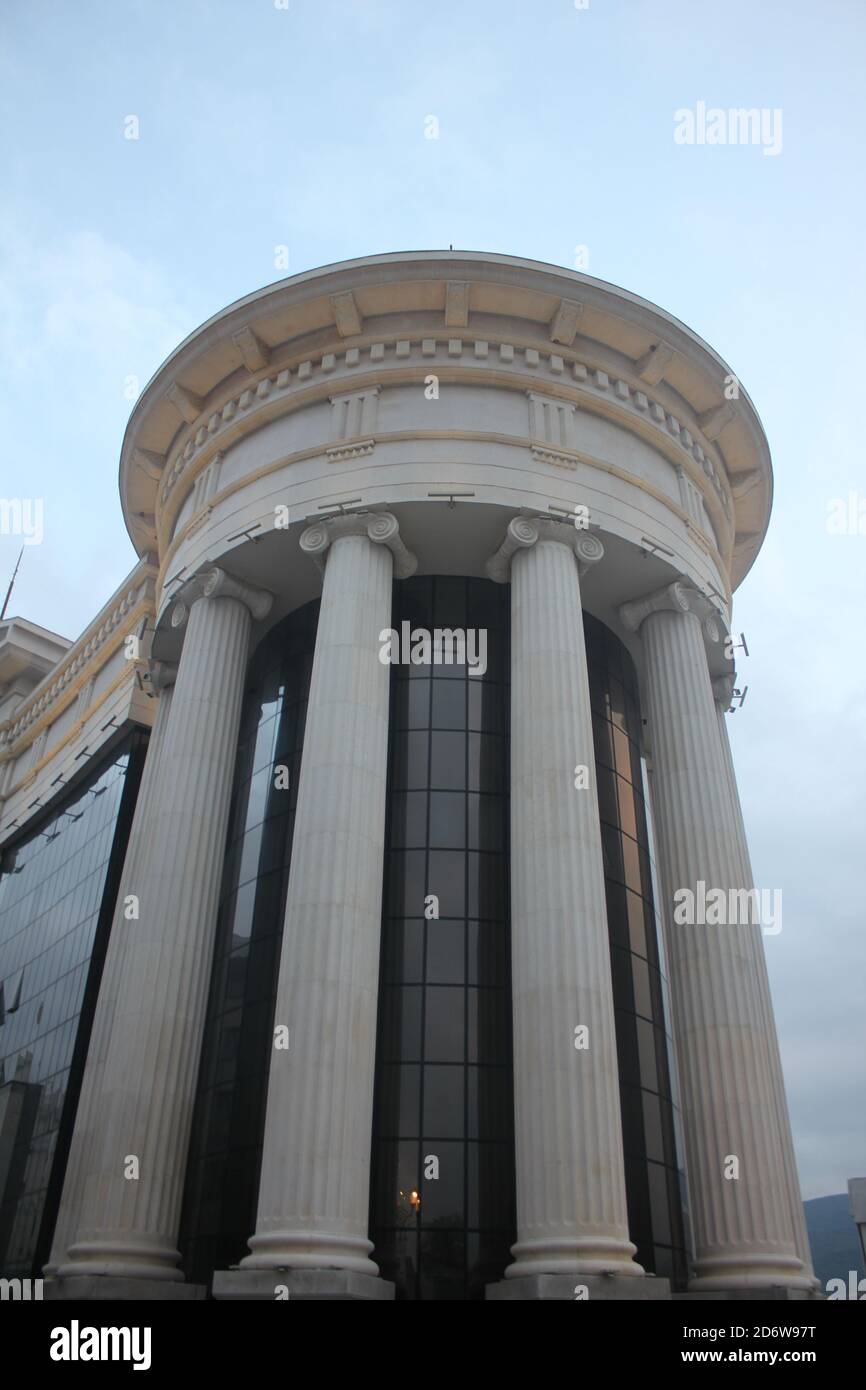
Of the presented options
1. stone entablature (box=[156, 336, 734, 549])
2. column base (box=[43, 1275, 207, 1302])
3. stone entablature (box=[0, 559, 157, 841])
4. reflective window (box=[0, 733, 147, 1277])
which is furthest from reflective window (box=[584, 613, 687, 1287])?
reflective window (box=[0, 733, 147, 1277])

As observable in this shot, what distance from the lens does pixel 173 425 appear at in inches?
1204

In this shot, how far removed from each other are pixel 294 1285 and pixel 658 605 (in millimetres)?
18187

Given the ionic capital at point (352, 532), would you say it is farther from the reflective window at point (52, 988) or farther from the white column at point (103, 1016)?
the reflective window at point (52, 988)

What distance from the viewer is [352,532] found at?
24.4 metres

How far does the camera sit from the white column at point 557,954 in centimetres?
1739

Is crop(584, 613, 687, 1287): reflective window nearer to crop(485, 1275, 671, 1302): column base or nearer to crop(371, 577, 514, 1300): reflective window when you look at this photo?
crop(371, 577, 514, 1300): reflective window

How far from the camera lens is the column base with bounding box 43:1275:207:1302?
18.3 meters

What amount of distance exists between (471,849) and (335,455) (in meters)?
10.5

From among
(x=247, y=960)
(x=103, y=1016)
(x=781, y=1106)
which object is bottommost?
(x=781, y=1106)

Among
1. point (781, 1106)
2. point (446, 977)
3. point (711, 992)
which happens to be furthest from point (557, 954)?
point (781, 1106)

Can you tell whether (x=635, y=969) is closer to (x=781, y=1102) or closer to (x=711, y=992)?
(x=711, y=992)

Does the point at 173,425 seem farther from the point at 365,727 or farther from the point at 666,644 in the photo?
the point at 666,644

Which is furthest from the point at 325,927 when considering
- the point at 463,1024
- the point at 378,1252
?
the point at 378,1252
